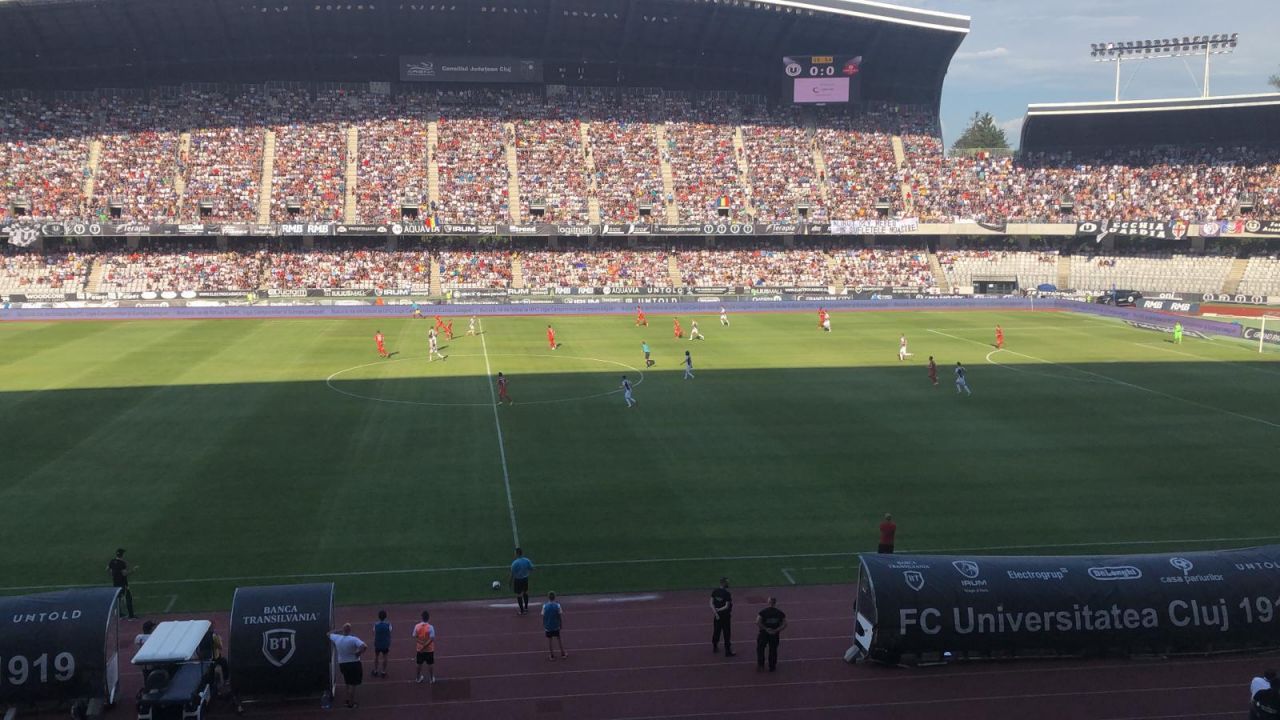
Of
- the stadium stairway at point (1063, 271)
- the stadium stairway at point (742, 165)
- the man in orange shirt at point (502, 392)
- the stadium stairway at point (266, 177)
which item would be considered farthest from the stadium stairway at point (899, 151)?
the man in orange shirt at point (502, 392)

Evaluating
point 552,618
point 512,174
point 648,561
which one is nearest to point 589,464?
point 648,561

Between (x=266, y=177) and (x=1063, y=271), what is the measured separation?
62.8 m

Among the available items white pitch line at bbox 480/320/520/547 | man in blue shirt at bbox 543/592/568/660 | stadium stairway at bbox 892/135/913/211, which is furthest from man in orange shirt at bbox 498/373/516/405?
stadium stairway at bbox 892/135/913/211

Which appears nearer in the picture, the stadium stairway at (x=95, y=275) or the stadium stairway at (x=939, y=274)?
the stadium stairway at (x=95, y=275)

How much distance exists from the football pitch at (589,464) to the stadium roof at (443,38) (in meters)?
35.8

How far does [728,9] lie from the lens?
240 ft

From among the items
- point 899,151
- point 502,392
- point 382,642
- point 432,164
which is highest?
point 899,151

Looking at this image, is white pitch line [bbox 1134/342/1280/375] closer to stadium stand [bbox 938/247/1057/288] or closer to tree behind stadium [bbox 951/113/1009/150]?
stadium stand [bbox 938/247/1057/288]

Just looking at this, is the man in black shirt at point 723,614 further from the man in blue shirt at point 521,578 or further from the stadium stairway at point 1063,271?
the stadium stairway at point 1063,271

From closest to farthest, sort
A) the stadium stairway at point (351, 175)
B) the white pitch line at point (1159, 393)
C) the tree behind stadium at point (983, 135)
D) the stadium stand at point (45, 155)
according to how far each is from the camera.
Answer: the white pitch line at point (1159, 393) → the stadium stand at point (45, 155) → the stadium stairway at point (351, 175) → the tree behind stadium at point (983, 135)

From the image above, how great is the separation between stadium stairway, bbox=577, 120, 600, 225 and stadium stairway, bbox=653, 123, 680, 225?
218 inches

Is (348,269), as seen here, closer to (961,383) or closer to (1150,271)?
(961,383)

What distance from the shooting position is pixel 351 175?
74.9 metres

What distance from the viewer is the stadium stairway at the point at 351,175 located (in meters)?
72.4
